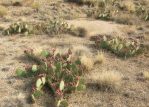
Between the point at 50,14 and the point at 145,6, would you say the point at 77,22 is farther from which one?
the point at 145,6

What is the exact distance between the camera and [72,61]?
27.6ft

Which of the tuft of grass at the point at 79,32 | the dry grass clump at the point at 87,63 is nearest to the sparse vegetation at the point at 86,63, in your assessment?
the dry grass clump at the point at 87,63

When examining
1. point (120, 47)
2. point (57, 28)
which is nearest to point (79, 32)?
point (57, 28)

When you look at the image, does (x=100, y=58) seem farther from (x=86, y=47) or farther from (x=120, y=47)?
(x=86, y=47)

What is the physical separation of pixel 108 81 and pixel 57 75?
3.49 feet

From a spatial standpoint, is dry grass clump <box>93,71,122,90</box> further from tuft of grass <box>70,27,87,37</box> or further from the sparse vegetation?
tuft of grass <box>70,27,87,37</box>

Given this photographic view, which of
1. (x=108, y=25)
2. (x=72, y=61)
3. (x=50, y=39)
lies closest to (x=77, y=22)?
(x=108, y=25)

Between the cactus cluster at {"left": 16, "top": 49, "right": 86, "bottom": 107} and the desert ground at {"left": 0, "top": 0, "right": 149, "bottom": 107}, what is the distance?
17cm

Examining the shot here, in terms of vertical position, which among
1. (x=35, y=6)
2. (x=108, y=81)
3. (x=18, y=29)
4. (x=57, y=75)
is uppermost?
(x=35, y=6)

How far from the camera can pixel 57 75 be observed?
7.26m

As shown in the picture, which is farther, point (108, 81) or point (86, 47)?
point (86, 47)

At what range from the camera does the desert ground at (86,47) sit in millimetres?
6829

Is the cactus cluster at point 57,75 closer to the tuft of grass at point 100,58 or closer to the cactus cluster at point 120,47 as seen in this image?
the tuft of grass at point 100,58

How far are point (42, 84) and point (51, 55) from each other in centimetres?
145
